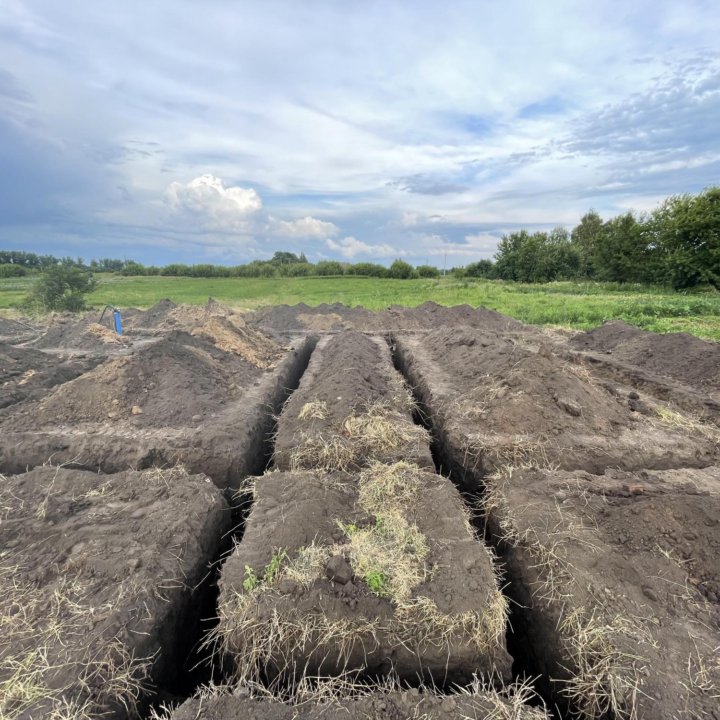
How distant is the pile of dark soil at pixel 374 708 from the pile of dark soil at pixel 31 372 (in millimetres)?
6832

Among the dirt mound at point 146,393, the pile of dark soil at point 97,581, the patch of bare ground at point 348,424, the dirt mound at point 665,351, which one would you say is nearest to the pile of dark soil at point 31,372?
the dirt mound at point 146,393

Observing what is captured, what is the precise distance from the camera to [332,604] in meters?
2.84

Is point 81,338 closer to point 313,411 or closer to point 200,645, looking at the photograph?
point 313,411

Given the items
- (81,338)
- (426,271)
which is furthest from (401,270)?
(81,338)

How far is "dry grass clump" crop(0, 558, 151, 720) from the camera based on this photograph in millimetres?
2303

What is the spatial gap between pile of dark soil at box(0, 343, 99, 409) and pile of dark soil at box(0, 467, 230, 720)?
3.57 meters

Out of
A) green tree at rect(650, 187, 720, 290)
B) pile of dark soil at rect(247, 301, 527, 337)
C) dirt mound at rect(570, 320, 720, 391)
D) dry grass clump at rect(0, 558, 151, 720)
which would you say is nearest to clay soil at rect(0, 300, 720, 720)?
dry grass clump at rect(0, 558, 151, 720)

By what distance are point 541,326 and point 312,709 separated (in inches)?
620

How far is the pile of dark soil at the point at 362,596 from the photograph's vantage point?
8.78 feet

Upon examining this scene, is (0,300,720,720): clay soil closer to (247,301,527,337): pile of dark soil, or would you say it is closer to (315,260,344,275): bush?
(247,301,527,337): pile of dark soil

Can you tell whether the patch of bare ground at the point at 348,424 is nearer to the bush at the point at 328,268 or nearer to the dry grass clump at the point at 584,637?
the dry grass clump at the point at 584,637

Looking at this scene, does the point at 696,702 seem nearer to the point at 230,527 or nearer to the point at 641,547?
the point at 641,547

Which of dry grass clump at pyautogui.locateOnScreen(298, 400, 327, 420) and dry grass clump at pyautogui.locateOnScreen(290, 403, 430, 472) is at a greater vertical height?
dry grass clump at pyautogui.locateOnScreen(298, 400, 327, 420)

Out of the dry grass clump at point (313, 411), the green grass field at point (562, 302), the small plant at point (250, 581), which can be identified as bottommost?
the small plant at point (250, 581)
